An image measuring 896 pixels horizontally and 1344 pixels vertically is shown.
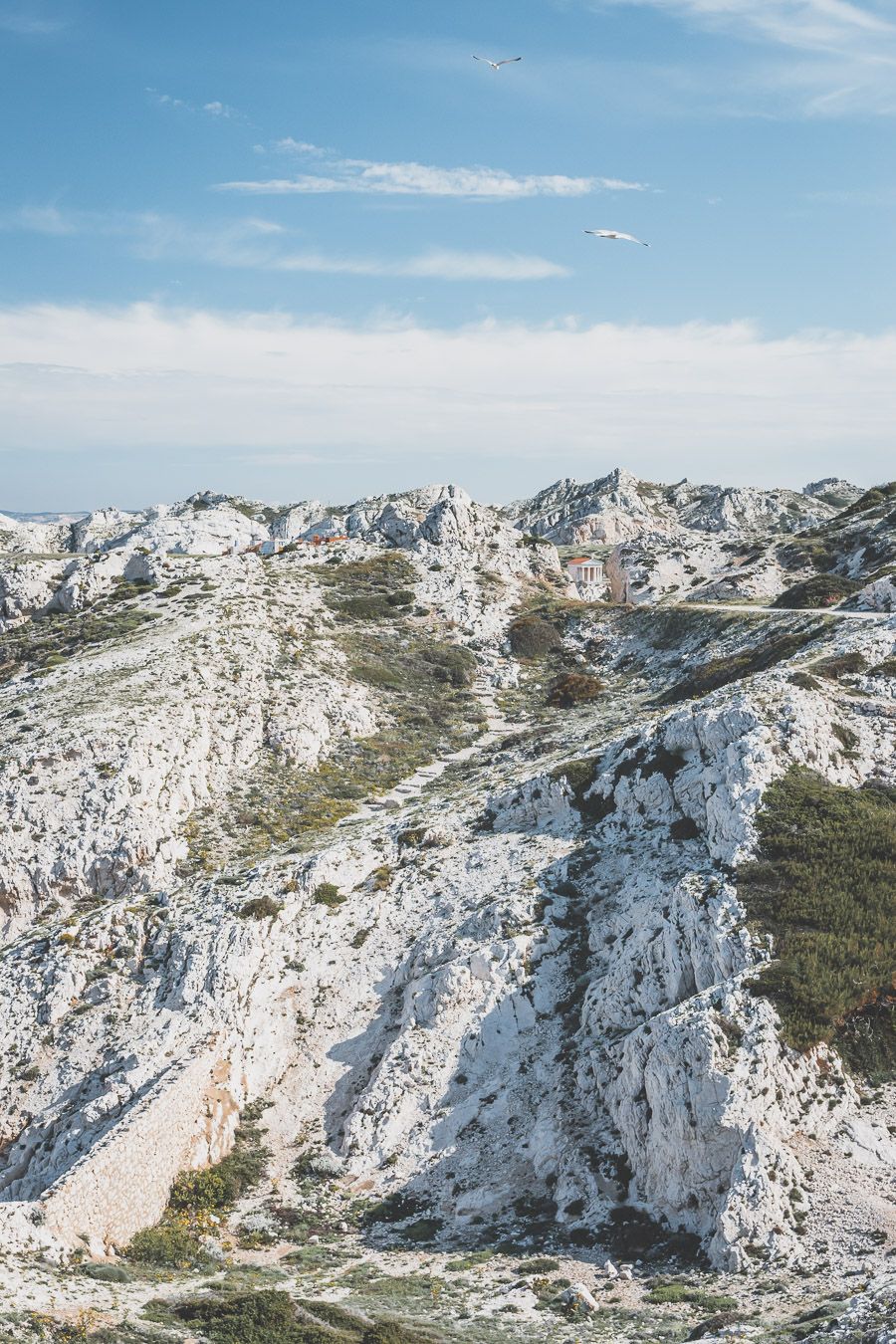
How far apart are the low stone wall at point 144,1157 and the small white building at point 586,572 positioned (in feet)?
314

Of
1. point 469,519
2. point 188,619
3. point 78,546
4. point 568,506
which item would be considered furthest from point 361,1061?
point 568,506

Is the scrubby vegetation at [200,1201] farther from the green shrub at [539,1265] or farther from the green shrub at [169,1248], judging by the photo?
the green shrub at [539,1265]

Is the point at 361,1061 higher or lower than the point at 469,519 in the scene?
lower

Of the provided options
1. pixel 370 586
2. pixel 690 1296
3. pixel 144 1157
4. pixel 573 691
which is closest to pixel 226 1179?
pixel 144 1157

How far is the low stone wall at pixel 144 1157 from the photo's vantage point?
26.7m

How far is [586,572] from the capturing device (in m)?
124

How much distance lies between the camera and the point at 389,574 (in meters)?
100

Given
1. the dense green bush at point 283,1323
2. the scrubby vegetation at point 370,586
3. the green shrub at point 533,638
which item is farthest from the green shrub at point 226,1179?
the green shrub at point 533,638

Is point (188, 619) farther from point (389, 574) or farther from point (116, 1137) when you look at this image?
point (116, 1137)

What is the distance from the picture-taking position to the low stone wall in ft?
87.5

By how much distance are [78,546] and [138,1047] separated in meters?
130

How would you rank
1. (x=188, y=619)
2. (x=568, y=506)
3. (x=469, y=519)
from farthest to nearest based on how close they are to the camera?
(x=568, y=506), (x=469, y=519), (x=188, y=619)

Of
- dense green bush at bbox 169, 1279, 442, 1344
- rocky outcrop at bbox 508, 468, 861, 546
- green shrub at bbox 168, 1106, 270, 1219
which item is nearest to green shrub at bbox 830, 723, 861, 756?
dense green bush at bbox 169, 1279, 442, 1344

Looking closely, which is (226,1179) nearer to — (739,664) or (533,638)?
(739,664)
